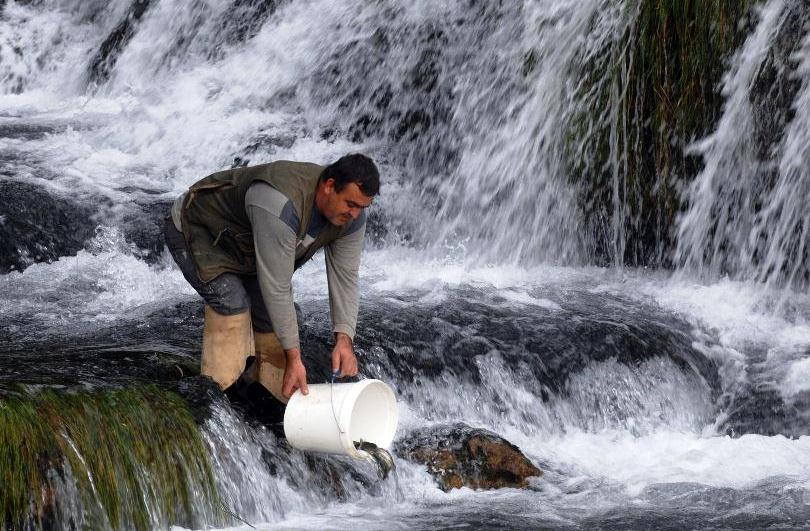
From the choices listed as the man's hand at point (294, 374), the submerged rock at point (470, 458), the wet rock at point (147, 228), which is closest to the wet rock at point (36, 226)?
the wet rock at point (147, 228)

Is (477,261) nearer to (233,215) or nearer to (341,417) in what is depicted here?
(233,215)

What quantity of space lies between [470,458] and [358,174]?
1766 mm

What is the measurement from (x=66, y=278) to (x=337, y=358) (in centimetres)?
397

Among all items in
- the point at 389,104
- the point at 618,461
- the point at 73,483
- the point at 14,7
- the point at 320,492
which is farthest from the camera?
the point at 14,7

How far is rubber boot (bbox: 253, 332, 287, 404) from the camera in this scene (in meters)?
5.23

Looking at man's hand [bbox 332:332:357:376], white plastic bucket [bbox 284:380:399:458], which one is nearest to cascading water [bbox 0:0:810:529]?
white plastic bucket [bbox 284:380:399:458]

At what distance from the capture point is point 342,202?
4461mm

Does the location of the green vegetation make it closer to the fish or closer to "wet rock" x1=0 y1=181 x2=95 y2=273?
"wet rock" x1=0 y1=181 x2=95 y2=273

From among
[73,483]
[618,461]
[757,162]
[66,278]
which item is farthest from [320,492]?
[757,162]

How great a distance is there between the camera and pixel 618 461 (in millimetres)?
6051

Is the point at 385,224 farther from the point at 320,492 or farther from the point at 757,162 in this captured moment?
the point at 320,492

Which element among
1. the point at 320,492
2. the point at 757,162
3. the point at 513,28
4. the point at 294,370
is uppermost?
the point at 513,28

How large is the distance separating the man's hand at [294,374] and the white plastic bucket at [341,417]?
4 centimetres

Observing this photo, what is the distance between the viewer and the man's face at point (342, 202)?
14.5 feet
